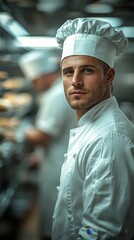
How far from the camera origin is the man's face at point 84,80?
35.6 inches

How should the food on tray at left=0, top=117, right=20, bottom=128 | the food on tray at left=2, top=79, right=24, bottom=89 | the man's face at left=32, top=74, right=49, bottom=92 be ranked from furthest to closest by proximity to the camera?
the food on tray at left=0, top=117, right=20, bottom=128, the food on tray at left=2, top=79, right=24, bottom=89, the man's face at left=32, top=74, right=49, bottom=92

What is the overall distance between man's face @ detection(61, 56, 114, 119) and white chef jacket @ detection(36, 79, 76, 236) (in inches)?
4.8

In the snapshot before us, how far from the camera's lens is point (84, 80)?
0.91 meters

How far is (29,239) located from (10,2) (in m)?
0.88

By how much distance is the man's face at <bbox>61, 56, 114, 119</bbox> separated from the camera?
90 centimetres

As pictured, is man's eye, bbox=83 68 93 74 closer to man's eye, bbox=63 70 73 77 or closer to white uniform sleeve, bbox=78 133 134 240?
man's eye, bbox=63 70 73 77

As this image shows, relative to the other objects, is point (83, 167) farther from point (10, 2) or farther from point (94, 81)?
point (10, 2)

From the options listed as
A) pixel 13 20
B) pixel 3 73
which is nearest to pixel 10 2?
pixel 13 20

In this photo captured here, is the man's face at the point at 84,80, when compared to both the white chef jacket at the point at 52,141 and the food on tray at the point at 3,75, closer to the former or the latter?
the white chef jacket at the point at 52,141

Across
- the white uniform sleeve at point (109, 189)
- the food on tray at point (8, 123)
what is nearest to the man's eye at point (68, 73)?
the white uniform sleeve at point (109, 189)

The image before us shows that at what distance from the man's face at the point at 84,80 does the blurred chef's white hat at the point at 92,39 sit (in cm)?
2

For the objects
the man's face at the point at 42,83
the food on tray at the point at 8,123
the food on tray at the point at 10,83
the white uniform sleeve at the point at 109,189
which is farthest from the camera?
the food on tray at the point at 8,123

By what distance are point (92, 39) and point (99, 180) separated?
41 cm

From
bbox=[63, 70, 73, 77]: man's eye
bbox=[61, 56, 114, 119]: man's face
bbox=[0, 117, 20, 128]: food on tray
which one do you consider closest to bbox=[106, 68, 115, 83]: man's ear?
bbox=[61, 56, 114, 119]: man's face
